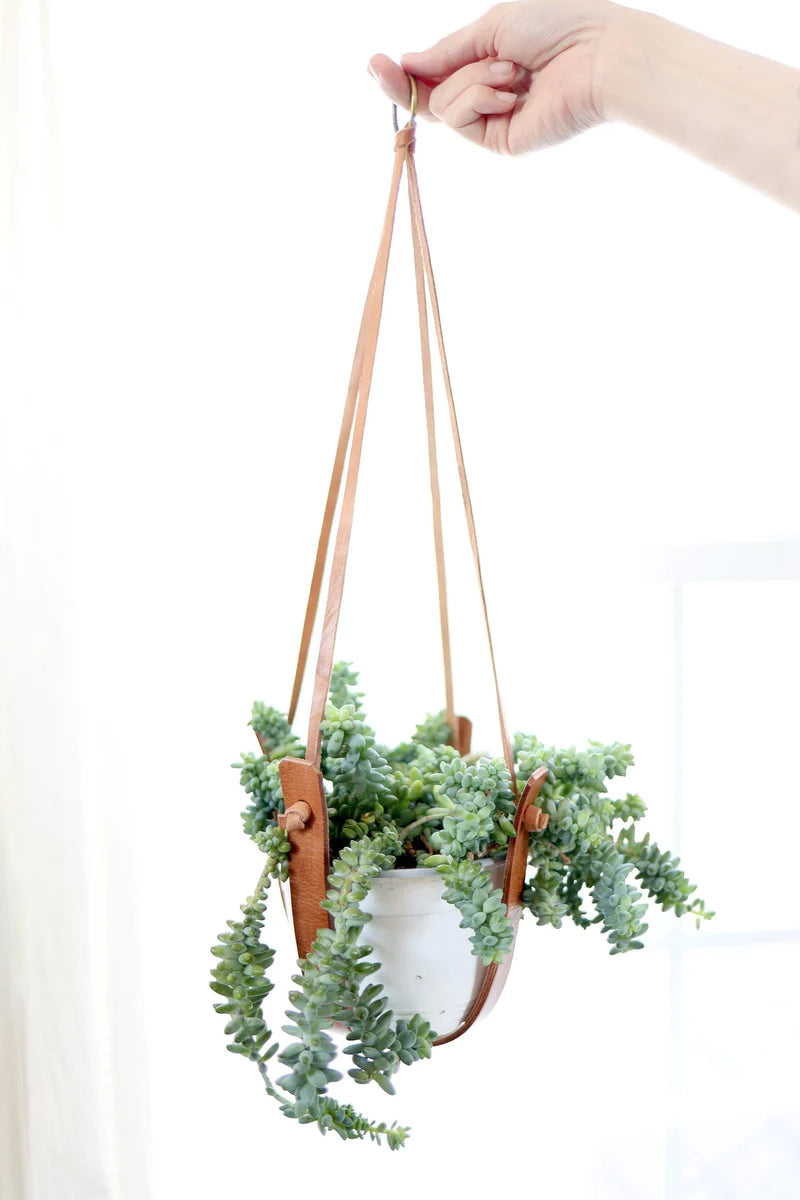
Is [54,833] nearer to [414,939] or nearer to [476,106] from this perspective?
[414,939]

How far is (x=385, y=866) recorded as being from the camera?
2.70 feet

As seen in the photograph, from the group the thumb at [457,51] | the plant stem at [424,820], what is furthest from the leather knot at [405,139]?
the plant stem at [424,820]

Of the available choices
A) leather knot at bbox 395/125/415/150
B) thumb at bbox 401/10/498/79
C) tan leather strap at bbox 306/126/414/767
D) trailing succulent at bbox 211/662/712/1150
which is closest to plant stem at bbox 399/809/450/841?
trailing succulent at bbox 211/662/712/1150

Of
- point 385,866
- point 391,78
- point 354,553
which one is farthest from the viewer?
point 354,553

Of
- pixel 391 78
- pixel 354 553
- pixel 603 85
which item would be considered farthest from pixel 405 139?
pixel 354 553

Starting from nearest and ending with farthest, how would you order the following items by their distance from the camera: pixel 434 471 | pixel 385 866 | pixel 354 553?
pixel 385 866, pixel 434 471, pixel 354 553

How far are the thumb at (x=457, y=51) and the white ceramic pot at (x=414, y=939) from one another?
77 centimetres

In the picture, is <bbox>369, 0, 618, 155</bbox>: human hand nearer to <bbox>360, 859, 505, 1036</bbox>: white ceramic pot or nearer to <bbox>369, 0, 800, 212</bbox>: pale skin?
<bbox>369, 0, 800, 212</bbox>: pale skin

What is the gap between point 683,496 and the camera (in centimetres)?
133

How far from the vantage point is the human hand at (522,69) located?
3.05ft

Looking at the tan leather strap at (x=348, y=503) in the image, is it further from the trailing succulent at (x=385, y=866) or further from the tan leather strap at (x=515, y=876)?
the tan leather strap at (x=515, y=876)

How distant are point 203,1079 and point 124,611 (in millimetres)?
585

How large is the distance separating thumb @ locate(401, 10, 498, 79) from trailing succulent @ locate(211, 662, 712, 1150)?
1.98 ft

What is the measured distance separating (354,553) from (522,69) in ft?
1.86
